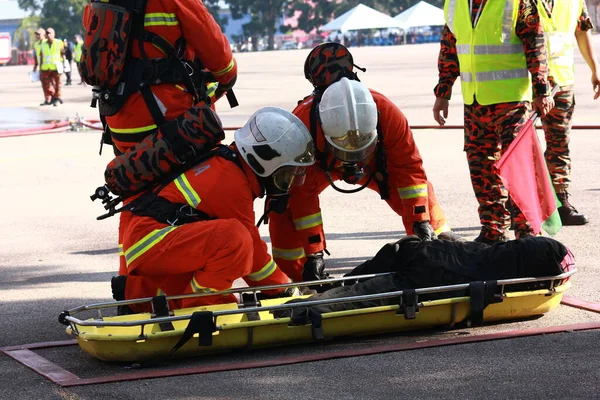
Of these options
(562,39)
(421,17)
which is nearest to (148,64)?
(562,39)

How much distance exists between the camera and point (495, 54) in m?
6.78

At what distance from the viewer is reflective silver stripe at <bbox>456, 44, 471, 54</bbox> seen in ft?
22.6

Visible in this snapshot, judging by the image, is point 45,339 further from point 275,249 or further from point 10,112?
point 10,112

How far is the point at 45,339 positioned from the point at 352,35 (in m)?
83.8

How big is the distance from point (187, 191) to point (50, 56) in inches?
689

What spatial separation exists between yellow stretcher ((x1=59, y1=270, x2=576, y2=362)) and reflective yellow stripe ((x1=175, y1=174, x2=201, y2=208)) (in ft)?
1.50

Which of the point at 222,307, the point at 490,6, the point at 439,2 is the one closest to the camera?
the point at 222,307

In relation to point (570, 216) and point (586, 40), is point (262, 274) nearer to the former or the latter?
point (570, 216)

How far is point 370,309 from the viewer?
16.2ft

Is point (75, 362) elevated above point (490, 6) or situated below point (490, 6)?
below

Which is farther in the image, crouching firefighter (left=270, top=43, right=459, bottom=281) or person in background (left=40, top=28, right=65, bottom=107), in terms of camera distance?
person in background (left=40, top=28, right=65, bottom=107)

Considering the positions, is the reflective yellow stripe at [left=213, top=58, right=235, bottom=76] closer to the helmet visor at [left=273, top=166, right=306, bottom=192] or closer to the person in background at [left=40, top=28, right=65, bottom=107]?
the helmet visor at [left=273, top=166, right=306, bottom=192]

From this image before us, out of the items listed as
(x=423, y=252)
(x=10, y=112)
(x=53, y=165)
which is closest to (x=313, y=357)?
(x=423, y=252)

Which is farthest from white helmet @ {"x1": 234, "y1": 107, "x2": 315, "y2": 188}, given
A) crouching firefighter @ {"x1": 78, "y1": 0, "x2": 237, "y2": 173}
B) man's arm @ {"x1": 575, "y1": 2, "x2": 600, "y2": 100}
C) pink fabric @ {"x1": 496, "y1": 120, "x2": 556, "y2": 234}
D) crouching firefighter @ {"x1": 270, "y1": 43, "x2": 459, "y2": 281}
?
man's arm @ {"x1": 575, "y1": 2, "x2": 600, "y2": 100}
